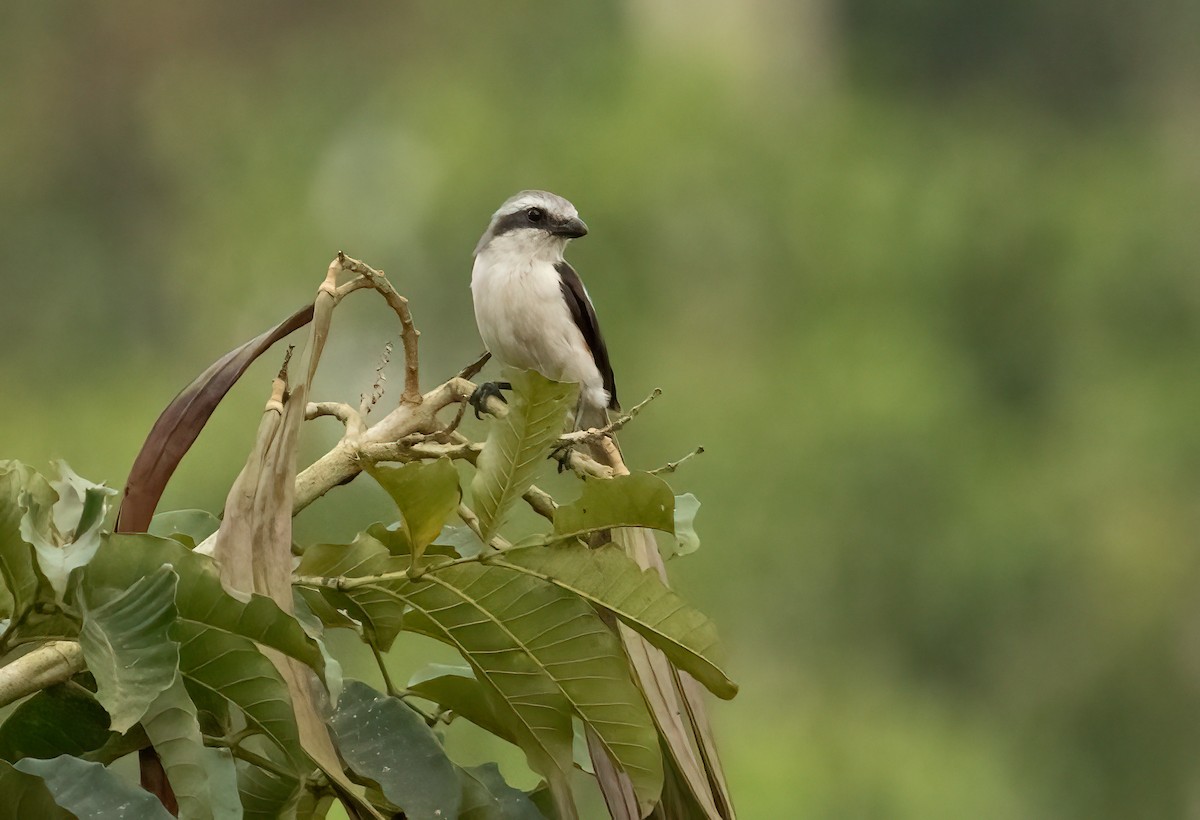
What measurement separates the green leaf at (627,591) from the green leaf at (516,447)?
0.9 inches

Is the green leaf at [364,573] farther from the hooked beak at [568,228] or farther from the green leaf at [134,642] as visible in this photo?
the hooked beak at [568,228]

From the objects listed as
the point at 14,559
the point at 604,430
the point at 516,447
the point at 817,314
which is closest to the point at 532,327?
the point at 604,430

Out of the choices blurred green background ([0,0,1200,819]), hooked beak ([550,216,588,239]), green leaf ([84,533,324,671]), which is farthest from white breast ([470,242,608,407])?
blurred green background ([0,0,1200,819])

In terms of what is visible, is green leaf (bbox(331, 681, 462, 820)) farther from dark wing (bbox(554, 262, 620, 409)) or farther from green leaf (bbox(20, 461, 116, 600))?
dark wing (bbox(554, 262, 620, 409))

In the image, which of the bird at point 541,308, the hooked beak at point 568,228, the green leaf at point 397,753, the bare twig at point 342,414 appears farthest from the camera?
the hooked beak at point 568,228

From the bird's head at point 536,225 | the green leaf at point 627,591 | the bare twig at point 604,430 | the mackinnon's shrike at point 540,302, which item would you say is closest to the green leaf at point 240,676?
the green leaf at point 627,591

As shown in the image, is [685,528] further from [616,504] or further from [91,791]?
[91,791]

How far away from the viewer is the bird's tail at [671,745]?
69cm

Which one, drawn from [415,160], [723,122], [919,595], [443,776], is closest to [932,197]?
[723,122]

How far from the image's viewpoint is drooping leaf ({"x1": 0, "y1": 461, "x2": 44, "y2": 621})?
1.83ft

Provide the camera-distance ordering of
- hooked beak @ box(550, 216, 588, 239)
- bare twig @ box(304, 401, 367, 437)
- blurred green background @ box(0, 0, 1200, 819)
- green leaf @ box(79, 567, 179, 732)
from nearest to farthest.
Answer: green leaf @ box(79, 567, 179, 732), bare twig @ box(304, 401, 367, 437), hooked beak @ box(550, 216, 588, 239), blurred green background @ box(0, 0, 1200, 819)

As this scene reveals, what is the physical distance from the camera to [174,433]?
65 centimetres

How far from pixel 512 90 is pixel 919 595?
358 cm

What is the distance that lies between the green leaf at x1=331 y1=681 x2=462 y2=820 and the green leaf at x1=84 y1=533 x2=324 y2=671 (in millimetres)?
83
